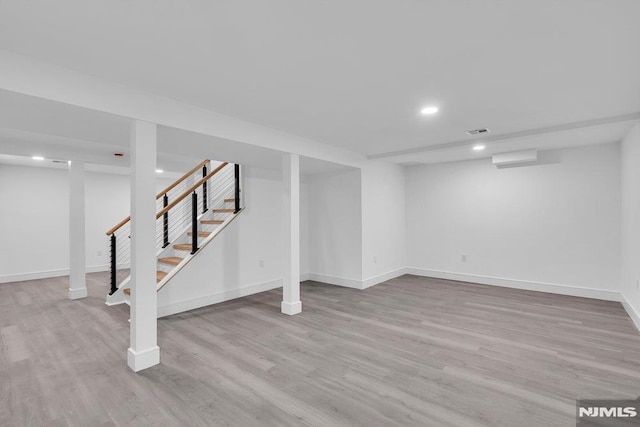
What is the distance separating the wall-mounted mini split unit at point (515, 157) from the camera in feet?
15.8

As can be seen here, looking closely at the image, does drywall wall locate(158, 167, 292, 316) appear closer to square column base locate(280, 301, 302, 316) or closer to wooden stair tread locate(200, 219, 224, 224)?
wooden stair tread locate(200, 219, 224, 224)

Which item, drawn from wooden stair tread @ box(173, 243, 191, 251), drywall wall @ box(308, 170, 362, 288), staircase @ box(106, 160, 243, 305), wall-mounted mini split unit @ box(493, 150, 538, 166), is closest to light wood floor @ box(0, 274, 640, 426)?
staircase @ box(106, 160, 243, 305)

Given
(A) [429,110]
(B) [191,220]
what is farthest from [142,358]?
(A) [429,110]

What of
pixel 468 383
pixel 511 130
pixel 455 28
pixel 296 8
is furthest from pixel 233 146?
pixel 511 130

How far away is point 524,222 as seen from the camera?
16.9ft

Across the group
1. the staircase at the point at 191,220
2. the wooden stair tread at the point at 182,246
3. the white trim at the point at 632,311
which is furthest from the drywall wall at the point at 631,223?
the wooden stair tread at the point at 182,246

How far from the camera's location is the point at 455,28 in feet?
5.79

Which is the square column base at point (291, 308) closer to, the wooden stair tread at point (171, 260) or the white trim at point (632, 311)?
the wooden stair tread at point (171, 260)

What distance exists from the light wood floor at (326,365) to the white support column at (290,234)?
222mm

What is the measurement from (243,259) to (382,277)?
260 cm

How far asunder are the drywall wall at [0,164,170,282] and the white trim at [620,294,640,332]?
9.15 metres

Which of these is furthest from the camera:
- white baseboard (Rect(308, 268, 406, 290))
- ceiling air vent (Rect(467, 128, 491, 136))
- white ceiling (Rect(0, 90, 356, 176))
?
white baseboard (Rect(308, 268, 406, 290))

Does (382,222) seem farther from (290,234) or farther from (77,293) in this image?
(77,293)

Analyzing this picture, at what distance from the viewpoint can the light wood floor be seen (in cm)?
203
